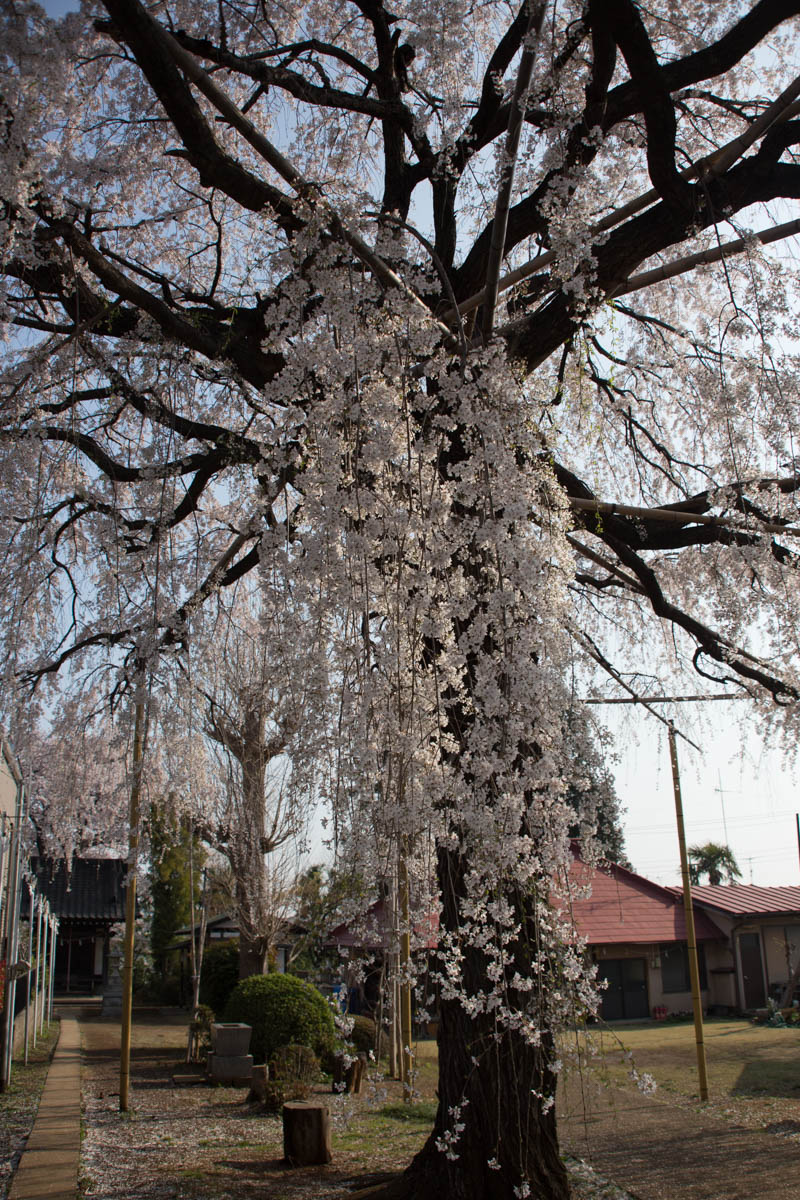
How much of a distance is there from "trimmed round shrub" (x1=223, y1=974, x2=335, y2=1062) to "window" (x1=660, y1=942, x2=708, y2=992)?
11.6 meters

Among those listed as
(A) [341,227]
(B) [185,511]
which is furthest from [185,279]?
(A) [341,227]

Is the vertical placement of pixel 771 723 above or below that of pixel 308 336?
below

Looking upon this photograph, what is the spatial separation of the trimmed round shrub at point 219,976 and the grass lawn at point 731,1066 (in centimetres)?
712

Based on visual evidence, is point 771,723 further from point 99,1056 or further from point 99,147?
point 99,1056

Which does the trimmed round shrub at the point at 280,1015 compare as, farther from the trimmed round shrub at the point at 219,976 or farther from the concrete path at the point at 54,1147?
the trimmed round shrub at the point at 219,976

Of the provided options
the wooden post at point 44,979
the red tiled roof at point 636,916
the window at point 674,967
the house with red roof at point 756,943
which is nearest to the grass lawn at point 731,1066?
the red tiled roof at point 636,916

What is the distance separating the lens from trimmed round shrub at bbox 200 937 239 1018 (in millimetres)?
17297

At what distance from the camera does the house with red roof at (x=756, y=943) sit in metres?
21.0

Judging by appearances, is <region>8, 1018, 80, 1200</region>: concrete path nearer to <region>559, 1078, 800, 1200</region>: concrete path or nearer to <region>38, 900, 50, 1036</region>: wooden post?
<region>559, 1078, 800, 1200</region>: concrete path

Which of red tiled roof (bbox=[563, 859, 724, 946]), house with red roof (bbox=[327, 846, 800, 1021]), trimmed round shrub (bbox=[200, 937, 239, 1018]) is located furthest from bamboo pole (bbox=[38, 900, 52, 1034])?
red tiled roof (bbox=[563, 859, 724, 946])

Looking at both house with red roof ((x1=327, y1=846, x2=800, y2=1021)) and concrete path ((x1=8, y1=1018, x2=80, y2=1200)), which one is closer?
concrete path ((x1=8, y1=1018, x2=80, y2=1200))

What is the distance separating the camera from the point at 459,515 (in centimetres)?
368

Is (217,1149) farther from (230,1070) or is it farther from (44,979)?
(44,979)

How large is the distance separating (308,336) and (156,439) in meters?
1.84
